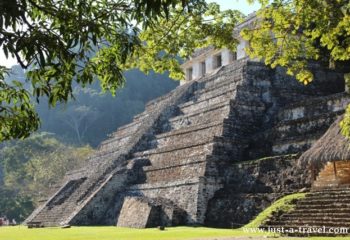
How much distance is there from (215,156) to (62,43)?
10913mm

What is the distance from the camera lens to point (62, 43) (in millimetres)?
4133

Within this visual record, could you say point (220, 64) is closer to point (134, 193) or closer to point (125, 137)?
point (125, 137)

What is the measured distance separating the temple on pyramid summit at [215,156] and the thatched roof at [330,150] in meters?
0.35

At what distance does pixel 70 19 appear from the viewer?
4.36m

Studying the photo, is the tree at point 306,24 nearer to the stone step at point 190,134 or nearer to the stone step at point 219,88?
the stone step at point 190,134

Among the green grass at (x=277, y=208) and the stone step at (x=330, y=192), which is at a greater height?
the stone step at (x=330, y=192)

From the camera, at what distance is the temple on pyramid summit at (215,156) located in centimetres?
1339

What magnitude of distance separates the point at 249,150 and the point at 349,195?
5.57 meters

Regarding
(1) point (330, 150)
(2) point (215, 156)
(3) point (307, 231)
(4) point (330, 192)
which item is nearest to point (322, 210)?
(4) point (330, 192)

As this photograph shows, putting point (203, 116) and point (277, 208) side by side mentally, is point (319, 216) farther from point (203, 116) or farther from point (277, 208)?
point (203, 116)

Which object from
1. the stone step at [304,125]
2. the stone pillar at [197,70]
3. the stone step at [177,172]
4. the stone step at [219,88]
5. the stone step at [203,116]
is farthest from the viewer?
the stone pillar at [197,70]

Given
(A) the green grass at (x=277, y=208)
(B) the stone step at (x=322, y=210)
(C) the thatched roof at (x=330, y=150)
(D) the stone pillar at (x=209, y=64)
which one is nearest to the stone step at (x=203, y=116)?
(D) the stone pillar at (x=209, y=64)

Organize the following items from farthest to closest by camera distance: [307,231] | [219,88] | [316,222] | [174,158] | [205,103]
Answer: [219,88] → [205,103] → [174,158] → [316,222] → [307,231]

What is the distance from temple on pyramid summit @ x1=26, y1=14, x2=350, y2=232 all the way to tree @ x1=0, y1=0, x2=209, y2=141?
7903 mm
